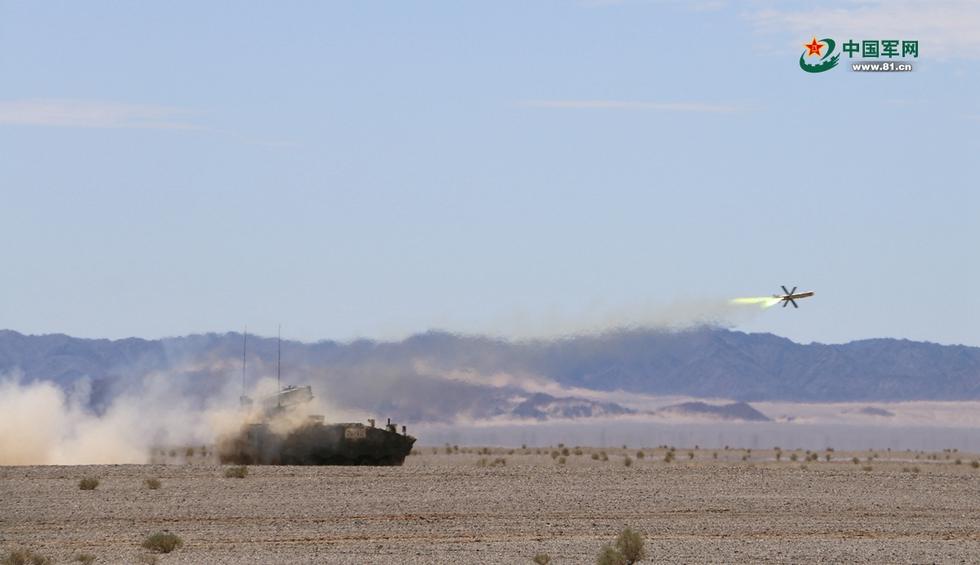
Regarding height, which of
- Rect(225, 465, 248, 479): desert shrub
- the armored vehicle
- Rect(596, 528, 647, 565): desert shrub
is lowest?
Rect(596, 528, 647, 565): desert shrub

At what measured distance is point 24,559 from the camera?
36281mm

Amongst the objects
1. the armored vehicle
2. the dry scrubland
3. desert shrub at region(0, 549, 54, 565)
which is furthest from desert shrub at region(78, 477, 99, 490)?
desert shrub at region(0, 549, 54, 565)

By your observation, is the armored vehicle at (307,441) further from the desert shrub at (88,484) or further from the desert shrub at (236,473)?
the desert shrub at (88,484)

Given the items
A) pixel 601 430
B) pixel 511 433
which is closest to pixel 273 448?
pixel 511 433

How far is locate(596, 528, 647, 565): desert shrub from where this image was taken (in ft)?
118

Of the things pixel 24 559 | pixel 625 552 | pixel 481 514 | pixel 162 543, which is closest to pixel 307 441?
pixel 481 514

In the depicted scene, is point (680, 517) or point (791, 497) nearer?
point (680, 517)

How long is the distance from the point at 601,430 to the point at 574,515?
5168 inches

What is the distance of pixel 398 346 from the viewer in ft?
259

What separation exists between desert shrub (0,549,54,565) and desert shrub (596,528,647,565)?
442 inches

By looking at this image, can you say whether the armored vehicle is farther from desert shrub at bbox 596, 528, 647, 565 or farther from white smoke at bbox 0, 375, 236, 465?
desert shrub at bbox 596, 528, 647, 565

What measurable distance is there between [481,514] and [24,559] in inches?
602

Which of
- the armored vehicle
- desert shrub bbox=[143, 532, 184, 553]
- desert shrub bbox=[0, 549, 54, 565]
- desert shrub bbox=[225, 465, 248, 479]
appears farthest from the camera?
the armored vehicle

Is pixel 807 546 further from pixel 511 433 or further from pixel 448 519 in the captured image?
pixel 511 433
